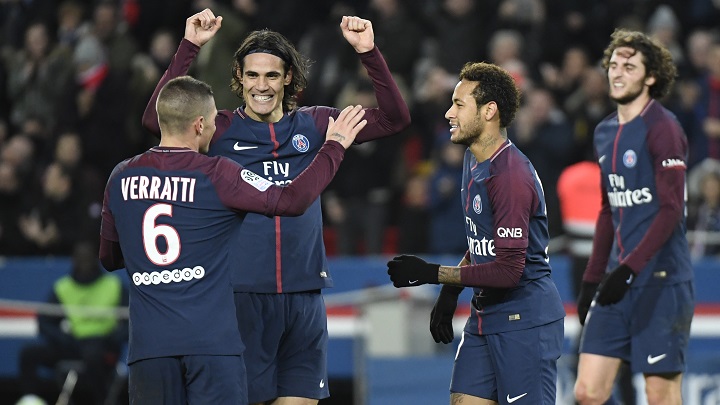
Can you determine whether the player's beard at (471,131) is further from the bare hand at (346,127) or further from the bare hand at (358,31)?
the bare hand at (358,31)

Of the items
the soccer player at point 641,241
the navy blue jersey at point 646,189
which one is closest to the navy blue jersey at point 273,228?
the soccer player at point 641,241

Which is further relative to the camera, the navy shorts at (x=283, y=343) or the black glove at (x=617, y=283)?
the black glove at (x=617, y=283)

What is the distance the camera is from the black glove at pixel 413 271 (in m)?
6.06

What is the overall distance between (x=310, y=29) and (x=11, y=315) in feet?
14.9

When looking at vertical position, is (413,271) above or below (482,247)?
below

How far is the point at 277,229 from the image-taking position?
20.7ft

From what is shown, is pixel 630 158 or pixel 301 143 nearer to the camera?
pixel 301 143

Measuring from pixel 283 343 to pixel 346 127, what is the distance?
47.1 inches

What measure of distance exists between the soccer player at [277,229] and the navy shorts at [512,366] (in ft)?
2.55

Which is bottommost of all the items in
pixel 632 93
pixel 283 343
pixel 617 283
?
pixel 283 343

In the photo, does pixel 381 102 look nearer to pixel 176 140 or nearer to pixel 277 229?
pixel 277 229

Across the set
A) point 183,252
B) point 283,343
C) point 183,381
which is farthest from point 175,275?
point 283,343

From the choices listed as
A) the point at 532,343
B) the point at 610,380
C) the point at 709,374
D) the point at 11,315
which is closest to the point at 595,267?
the point at 610,380

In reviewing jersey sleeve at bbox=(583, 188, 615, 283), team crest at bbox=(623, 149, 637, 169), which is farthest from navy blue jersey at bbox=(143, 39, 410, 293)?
jersey sleeve at bbox=(583, 188, 615, 283)
